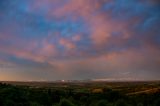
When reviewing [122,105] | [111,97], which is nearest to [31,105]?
[122,105]

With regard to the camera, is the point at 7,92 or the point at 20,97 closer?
the point at 20,97

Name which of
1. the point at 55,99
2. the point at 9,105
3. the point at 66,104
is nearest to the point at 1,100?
the point at 9,105

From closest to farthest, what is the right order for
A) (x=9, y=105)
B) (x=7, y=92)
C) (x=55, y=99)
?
(x=9, y=105) < (x=7, y=92) < (x=55, y=99)

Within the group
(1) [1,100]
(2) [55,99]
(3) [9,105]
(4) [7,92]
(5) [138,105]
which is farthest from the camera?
(2) [55,99]

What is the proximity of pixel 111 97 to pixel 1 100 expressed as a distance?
56.9m

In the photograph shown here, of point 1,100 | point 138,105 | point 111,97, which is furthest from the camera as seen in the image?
point 111,97

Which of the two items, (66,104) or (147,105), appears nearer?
(66,104)

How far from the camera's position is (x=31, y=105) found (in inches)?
3519

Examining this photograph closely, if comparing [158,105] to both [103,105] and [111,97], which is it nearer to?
[103,105]

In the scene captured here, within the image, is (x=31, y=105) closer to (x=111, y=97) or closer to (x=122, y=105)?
(x=122, y=105)

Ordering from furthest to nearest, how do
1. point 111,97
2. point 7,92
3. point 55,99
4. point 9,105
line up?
1. point 111,97
2. point 55,99
3. point 7,92
4. point 9,105

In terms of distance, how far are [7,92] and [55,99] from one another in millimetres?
18688

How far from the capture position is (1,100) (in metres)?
90.4

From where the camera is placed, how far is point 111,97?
13450cm
